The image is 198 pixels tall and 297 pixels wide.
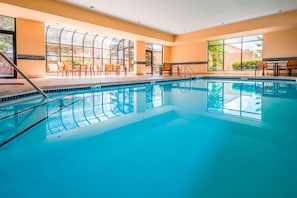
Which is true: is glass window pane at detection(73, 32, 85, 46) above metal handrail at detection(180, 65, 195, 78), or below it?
above

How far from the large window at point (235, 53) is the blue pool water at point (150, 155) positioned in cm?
948

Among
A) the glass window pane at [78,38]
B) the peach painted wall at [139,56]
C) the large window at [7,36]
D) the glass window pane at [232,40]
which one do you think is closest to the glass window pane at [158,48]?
the peach painted wall at [139,56]

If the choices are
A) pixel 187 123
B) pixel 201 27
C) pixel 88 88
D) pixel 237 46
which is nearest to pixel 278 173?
pixel 187 123

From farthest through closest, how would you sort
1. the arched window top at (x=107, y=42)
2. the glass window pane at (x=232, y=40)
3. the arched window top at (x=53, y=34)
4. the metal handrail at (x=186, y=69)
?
the metal handrail at (x=186, y=69) < the arched window top at (x=107, y=42) < the glass window pane at (x=232, y=40) < the arched window top at (x=53, y=34)

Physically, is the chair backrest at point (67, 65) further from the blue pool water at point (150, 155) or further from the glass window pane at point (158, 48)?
the glass window pane at point (158, 48)

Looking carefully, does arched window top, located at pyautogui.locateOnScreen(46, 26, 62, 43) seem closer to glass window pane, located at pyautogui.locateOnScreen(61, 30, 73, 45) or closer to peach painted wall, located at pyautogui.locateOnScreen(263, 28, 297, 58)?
glass window pane, located at pyautogui.locateOnScreen(61, 30, 73, 45)

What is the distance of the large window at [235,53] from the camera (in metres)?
10.9

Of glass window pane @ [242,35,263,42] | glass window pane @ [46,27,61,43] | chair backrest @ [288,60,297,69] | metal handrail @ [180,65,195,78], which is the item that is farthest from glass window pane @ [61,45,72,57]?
chair backrest @ [288,60,297,69]

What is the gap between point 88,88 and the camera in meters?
5.77

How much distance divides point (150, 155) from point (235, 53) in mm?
12256

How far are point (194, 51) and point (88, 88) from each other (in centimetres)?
863

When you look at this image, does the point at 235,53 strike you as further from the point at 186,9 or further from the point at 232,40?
the point at 186,9

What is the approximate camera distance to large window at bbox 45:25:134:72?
10.5m

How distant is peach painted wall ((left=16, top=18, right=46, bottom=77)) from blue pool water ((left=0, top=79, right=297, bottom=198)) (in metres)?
5.54
